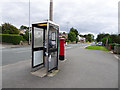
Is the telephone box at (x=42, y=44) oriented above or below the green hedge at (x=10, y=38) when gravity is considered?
below

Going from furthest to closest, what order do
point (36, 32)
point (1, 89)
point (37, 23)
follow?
point (36, 32) < point (37, 23) < point (1, 89)

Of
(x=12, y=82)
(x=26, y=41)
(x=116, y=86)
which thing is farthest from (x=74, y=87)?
(x=26, y=41)

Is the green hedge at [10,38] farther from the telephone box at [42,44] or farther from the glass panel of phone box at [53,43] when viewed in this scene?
the glass panel of phone box at [53,43]

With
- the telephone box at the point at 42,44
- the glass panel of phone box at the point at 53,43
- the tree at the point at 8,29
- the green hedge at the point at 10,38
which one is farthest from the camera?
the tree at the point at 8,29

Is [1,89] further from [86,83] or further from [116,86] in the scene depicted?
[116,86]

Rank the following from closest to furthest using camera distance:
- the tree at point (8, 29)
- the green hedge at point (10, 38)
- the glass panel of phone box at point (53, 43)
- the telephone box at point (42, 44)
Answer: the telephone box at point (42, 44) < the glass panel of phone box at point (53, 43) < the green hedge at point (10, 38) < the tree at point (8, 29)

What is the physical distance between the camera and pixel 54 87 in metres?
2.59

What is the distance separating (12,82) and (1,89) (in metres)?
0.39

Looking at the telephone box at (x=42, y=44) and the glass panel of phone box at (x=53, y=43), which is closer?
the telephone box at (x=42, y=44)

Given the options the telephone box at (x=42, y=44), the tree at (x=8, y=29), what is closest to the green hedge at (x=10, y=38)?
the tree at (x=8, y=29)

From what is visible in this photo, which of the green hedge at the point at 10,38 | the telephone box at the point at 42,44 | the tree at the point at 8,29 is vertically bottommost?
the telephone box at the point at 42,44

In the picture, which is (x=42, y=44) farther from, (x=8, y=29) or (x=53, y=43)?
(x=8, y=29)

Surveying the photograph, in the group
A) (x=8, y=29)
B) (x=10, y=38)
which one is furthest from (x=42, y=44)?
(x=8, y=29)

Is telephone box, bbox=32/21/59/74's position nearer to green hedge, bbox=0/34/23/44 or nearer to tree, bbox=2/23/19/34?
green hedge, bbox=0/34/23/44
